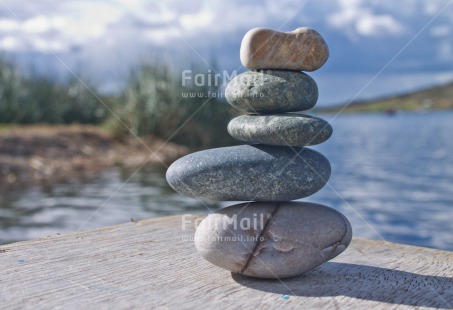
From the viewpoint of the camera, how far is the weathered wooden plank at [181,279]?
3510 mm

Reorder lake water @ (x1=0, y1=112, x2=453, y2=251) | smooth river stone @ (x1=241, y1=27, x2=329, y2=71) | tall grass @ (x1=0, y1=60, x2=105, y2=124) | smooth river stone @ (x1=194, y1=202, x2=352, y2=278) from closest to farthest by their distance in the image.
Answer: smooth river stone @ (x1=194, y1=202, x2=352, y2=278) < smooth river stone @ (x1=241, y1=27, x2=329, y2=71) < lake water @ (x1=0, y1=112, x2=453, y2=251) < tall grass @ (x1=0, y1=60, x2=105, y2=124)

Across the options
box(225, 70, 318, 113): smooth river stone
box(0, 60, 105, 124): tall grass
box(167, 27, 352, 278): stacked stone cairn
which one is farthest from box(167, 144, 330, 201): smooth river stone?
box(0, 60, 105, 124): tall grass

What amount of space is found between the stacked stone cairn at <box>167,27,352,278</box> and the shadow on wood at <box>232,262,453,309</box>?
0.10m

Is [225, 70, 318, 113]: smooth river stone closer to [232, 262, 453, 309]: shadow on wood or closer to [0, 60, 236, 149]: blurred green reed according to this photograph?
[232, 262, 453, 309]: shadow on wood

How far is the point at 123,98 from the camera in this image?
60.0 feet

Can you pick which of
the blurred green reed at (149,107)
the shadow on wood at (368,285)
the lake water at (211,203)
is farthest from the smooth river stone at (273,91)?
the blurred green reed at (149,107)

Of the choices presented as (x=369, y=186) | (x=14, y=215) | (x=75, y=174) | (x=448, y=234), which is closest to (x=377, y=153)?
(x=369, y=186)

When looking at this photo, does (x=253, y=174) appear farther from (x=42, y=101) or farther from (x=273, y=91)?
(x=42, y=101)

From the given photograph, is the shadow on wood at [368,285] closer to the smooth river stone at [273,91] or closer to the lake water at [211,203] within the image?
the smooth river stone at [273,91]

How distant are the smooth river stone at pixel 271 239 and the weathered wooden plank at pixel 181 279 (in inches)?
4.6

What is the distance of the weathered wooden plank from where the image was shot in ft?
11.5

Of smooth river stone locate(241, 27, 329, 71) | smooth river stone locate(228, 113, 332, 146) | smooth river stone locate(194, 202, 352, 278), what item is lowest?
smooth river stone locate(194, 202, 352, 278)

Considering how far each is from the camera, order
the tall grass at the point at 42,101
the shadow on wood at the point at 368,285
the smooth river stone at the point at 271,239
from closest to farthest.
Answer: the shadow on wood at the point at 368,285 < the smooth river stone at the point at 271,239 < the tall grass at the point at 42,101

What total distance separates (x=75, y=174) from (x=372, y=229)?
7.28 m
